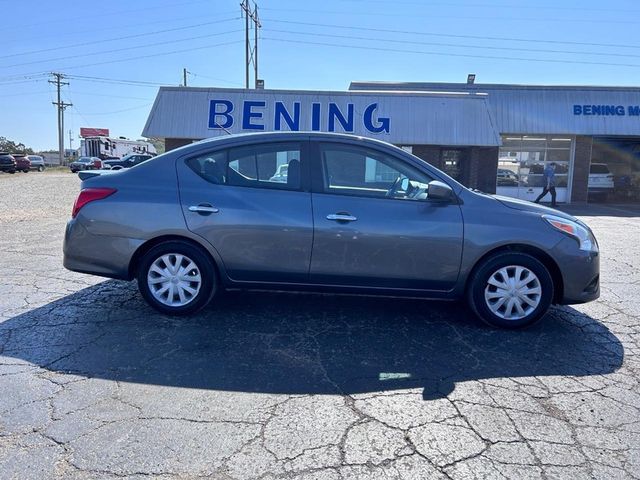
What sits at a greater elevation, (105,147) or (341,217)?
(105,147)

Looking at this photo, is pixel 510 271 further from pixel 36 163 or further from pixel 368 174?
pixel 36 163

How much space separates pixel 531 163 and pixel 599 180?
341cm

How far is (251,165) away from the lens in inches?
171

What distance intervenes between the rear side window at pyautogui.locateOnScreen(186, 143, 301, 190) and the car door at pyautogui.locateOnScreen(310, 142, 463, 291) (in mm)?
288

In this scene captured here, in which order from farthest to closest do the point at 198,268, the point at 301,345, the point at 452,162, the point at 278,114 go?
the point at 452,162, the point at 278,114, the point at 198,268, the point at 301,345

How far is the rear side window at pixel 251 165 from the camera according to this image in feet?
14.1

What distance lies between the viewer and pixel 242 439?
2.62 metres

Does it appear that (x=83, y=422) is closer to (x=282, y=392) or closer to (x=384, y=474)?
(x=282, y=392)

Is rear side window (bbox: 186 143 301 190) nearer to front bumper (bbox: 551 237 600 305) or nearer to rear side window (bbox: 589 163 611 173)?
front bumper (bbox: 551 237 600 305)

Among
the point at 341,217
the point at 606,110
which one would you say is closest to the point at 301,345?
the point at 341,217

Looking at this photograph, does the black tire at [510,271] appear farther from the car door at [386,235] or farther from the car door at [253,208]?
the car door at [253,208]

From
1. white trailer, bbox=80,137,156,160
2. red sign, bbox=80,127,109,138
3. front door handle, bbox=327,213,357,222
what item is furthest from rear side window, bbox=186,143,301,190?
red sign, bbox=80,127,109,138

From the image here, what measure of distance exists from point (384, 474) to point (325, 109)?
1550 centimetres

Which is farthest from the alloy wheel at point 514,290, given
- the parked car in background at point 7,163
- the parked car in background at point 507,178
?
the parked car in background at point 7,163
